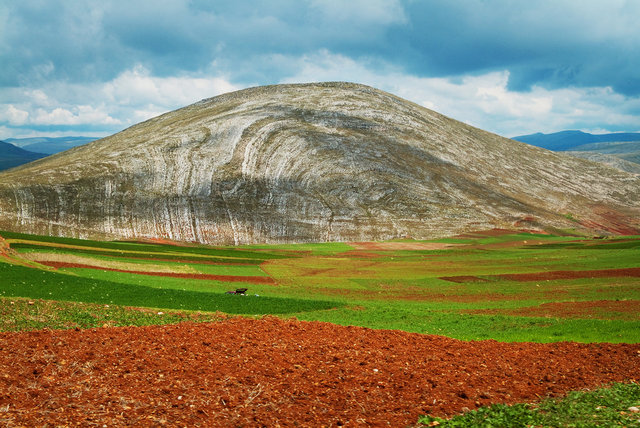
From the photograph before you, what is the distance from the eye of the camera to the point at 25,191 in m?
120

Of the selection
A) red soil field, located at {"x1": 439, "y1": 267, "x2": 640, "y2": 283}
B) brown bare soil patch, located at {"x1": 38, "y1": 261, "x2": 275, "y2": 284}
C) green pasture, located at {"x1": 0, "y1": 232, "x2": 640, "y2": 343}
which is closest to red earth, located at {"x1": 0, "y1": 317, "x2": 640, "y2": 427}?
green pasture, located at {"x1": 0, "y1": 232, "x2": 640, "y2": 343}

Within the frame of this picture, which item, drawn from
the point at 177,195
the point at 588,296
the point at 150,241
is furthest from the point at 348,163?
the point at 588,296

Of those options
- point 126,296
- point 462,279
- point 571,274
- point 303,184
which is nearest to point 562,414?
point 126,296

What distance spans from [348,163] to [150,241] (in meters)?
70.3

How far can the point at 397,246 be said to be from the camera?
365 feet

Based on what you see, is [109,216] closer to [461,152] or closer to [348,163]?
[348,163]

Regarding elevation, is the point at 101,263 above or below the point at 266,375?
above

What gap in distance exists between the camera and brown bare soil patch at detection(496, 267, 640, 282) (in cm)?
5992

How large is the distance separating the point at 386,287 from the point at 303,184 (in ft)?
299

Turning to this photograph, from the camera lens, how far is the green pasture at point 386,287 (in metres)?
34.6

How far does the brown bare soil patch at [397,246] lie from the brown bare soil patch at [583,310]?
6466 centimetres

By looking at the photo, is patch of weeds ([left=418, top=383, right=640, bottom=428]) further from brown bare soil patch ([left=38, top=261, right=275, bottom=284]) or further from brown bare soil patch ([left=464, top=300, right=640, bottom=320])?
brown bare soil patch ([left=38, top=261, right=275, bottom=284])

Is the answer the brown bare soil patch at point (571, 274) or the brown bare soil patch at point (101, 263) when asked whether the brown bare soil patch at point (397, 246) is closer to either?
the brown bare soil patch at point (571, 274)

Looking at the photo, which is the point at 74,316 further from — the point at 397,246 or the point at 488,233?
the point at 488,233
